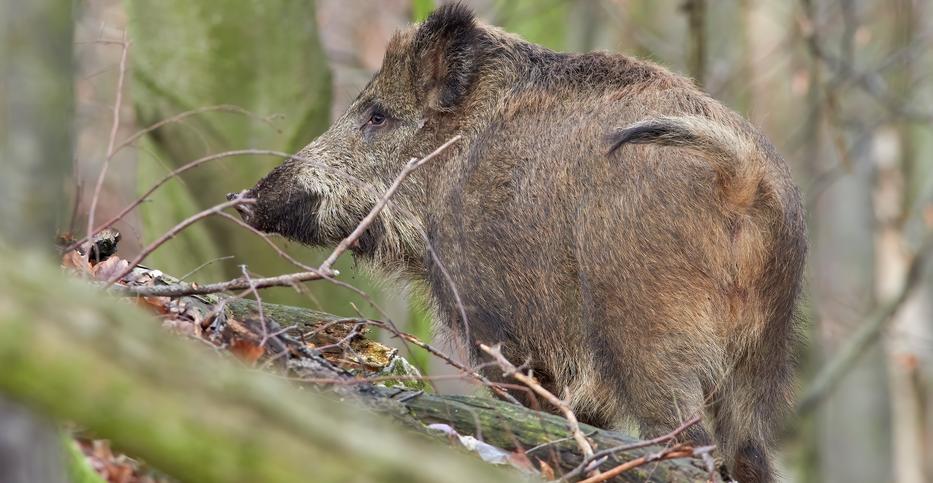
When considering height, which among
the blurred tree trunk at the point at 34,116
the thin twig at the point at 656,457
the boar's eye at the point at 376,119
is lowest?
the thin twig at the point at 656,457

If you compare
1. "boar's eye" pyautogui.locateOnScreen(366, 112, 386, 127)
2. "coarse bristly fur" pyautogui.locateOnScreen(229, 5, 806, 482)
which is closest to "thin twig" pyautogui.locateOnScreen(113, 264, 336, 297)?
"coarse bristly fur" pyautogui.locateOnScreen(229, 5, 806, 482)

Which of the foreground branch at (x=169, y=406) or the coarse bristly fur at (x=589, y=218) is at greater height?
the coarse bristly fur at (x=589, y=218)

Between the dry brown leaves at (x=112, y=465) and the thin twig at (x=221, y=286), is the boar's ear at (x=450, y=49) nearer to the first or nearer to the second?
the thin twig at (x=221, y=286)

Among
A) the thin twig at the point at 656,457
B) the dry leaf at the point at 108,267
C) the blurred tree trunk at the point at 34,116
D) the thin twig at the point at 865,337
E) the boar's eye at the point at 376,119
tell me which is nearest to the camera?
the blurred tree trunk at the point at 34,116

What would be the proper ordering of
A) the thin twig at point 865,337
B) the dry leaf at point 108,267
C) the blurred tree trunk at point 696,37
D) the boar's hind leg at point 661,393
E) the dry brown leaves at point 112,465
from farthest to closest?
the thin twig at point 865,337 < the blurred tree trunk at point 696,37 < the boar's hind leg at point 661,393 < the dry leaf at point 108,267 < the dry brown leaves at point 112,465

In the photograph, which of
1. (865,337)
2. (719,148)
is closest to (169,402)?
(719,148)

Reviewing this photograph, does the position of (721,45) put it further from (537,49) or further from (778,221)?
(778,221)

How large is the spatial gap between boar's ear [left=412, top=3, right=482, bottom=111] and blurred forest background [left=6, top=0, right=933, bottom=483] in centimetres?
130

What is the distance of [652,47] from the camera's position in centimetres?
1271

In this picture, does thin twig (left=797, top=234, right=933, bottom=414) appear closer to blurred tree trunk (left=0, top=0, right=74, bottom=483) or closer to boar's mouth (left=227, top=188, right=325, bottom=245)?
boar's mouth (left=227, top=188, right=325, bottom=245)

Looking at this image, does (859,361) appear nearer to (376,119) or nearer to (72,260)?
(376,119)

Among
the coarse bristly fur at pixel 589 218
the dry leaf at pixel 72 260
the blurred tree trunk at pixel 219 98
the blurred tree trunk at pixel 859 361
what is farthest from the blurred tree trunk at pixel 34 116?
the blurred tree trunk at pixel 859 361

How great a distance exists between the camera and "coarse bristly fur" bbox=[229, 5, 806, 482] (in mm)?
5703

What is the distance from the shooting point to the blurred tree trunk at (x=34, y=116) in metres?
2.78
